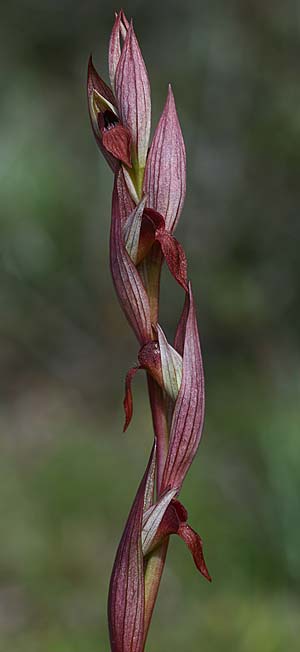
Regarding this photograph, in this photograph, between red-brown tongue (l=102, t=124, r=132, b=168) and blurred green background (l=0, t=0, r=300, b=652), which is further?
blurred green background (l=0, t=0, r=300, b=652)

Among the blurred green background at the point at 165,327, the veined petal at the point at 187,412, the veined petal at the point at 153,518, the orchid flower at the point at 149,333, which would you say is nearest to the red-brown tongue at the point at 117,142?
the orchid flower at the point at 149,333

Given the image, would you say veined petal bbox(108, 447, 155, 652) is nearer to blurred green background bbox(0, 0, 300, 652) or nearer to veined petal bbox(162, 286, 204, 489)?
veined petal bbox(162, 286, 204, 489)

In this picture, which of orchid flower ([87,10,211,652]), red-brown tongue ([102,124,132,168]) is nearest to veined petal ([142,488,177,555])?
orchid flower ([87,10,211,652])

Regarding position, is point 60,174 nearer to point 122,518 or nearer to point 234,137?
point 234,137

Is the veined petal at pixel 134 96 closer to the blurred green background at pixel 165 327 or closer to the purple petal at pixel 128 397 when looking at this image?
the purple petal at pixel 128 397

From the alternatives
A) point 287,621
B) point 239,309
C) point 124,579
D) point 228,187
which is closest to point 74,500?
point 287,621

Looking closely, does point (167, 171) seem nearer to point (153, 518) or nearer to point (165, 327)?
point (153, 518)
